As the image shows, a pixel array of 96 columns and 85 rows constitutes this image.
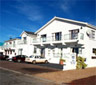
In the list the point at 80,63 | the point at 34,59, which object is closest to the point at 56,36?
the point at 34,59

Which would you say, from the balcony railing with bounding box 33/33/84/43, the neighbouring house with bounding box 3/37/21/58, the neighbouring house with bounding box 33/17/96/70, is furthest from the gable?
the neighbouring house with bounding box 3/37/21/58

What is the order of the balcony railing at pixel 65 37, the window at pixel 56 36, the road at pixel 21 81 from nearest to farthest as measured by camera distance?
the road at pixel 21 81
the balcony railing at pixel 65 37
the window at pixel 56 36

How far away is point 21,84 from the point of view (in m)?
7.93

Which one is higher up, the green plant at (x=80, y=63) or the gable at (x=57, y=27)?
the gable at (x=57, y=27)

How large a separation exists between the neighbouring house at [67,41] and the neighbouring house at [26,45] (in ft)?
9.99

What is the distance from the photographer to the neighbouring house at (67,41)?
Answer: 1942 centimetres

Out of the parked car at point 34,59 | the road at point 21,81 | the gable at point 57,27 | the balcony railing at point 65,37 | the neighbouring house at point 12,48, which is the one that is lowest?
the road at point 21,81

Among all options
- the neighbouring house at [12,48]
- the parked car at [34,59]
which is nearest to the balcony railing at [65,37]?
the parked car at [34,59]

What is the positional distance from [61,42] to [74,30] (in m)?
2.96

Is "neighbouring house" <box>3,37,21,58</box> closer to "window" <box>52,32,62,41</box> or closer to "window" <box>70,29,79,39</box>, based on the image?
"window" <box>52,32,62,41</box>

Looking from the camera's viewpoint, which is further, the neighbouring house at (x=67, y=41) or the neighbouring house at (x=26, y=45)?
the neighbouring house at (x=26, y=45)


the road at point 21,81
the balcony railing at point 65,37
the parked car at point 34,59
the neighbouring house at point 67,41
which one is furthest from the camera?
the parked car at point 34,59

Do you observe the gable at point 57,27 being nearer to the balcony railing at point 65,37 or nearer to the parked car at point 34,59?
the balcony railing at point 65,37

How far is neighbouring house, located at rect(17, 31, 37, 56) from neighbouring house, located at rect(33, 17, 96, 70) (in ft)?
9.99
